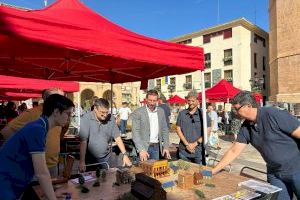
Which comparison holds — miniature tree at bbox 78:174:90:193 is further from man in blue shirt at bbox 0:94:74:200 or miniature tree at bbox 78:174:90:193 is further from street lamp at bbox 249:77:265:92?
street lamp at bbox 249:77:265:92

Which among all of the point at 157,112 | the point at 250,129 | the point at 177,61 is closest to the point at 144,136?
the point at 157,112

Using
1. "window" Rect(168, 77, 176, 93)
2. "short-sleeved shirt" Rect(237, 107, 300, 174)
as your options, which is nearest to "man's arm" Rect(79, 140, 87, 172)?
"short-sleeved shirt" Rect(237, 107, 300, 174)

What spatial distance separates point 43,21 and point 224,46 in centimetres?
4273

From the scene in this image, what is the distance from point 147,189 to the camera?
260 centimetres

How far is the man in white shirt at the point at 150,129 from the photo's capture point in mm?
5051

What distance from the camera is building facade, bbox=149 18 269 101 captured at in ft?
137

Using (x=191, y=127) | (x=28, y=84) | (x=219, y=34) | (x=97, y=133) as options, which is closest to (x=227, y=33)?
(x=219, y=34)

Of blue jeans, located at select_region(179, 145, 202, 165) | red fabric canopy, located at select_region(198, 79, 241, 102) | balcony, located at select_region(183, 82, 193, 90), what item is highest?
balcony, located at select_region(183, 82, 193, 90)

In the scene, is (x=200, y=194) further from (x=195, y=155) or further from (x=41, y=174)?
(x=195, y=155)

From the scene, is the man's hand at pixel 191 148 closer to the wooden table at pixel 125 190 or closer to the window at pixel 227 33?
the wooden table at pixel 125 190

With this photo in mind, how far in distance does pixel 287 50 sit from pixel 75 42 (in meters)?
28.9

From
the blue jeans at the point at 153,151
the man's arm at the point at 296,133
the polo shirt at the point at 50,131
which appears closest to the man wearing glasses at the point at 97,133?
the polo shirt at the point at 50,131

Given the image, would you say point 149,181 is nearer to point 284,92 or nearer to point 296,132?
point 296,132

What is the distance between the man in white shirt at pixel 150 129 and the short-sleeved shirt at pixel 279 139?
2050 mm
